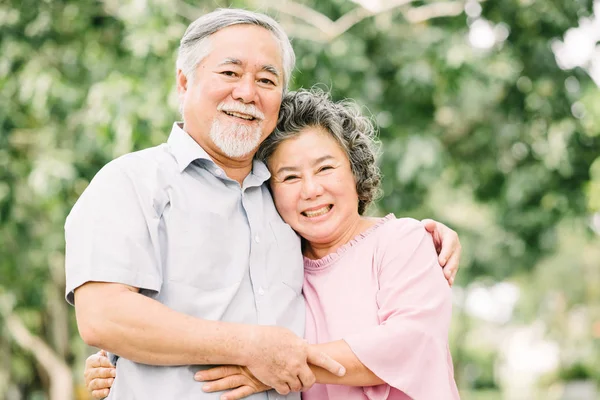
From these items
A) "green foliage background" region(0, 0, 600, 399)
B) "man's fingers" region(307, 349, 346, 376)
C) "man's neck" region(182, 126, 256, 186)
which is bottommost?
"man's fingers" region(307, 349, 346, 376)

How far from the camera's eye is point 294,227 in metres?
3.04

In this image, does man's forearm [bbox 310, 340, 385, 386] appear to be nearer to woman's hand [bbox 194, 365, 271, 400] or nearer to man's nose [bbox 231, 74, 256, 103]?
woman's hand [bbox 194, 365, 271, 400]

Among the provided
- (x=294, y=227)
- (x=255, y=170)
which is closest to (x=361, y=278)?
(x=294, y=227)

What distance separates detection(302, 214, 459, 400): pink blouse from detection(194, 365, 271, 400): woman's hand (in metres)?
0.36

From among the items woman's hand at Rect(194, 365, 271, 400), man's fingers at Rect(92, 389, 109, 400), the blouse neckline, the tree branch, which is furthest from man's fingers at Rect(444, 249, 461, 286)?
the tree branch

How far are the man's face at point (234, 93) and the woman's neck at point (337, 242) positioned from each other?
471mm

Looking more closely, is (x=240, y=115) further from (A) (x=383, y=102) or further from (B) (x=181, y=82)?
(A) (x=383, y=102)

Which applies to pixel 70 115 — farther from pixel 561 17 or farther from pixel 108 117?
pixel 561 17

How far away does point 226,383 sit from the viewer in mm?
2512

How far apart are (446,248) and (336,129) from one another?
0.62 meters

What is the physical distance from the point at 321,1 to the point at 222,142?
4.41m

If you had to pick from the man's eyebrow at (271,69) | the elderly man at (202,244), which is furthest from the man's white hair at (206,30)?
the man's eyebrow at (271,69)

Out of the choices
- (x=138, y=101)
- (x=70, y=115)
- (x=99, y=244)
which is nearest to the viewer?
(x=99, y=244)

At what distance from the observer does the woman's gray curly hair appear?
3.08 m
